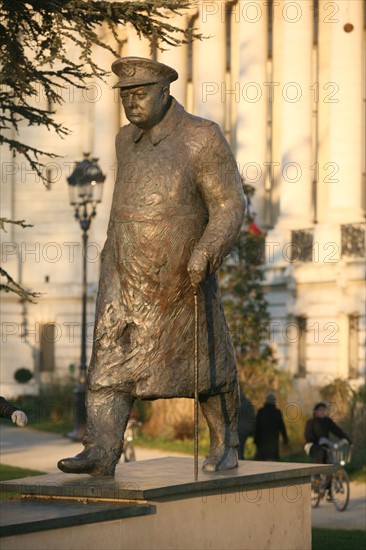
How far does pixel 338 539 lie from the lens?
1717 cm

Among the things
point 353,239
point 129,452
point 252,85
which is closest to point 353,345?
point 353,239

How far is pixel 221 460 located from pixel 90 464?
3.46 feet

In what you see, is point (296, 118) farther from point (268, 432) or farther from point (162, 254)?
point (162, 254)

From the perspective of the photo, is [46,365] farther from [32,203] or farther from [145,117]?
[145,117]

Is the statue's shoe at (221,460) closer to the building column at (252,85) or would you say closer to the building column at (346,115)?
the building column at (346,115)

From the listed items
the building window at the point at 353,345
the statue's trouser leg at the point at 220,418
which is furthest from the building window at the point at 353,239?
the statue's trouser leg at the point at 220,418

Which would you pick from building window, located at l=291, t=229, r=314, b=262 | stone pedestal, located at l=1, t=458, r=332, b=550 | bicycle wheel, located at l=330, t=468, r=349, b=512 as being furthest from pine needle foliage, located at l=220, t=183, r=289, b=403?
stone pedestal, located at l=1, t=458, r=332, b=550

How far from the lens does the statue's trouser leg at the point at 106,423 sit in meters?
10.6

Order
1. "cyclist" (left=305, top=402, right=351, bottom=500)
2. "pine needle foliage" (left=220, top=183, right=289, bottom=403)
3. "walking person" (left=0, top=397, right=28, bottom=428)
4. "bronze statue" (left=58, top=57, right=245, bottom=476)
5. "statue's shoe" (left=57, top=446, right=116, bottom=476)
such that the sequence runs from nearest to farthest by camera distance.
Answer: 1. "walking person" (left=0, top=397, right=28, bottom=428)
2. "statue's shoe" (left=57, top=446, right=116, bottom=476)
3. "bronze statue" (left=58, top=57, right=245, bottom=476)
4. "cyclist" (left=305, top=402, right=351, bottom=500)
5. "pine needle foliage" (left=220, top=183, right=289, bottom=403)

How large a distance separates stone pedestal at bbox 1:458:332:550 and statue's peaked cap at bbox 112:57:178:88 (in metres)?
2.59

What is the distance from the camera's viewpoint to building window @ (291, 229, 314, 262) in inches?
1769

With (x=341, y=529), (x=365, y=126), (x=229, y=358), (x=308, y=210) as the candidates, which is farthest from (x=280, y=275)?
(x=229, y=358)

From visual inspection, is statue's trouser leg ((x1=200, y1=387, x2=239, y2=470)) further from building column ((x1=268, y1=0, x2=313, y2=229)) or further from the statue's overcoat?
building column ((x1=268, y1=0, x2=313, y2=229))

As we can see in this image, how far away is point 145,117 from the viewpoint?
1094 centimetres
